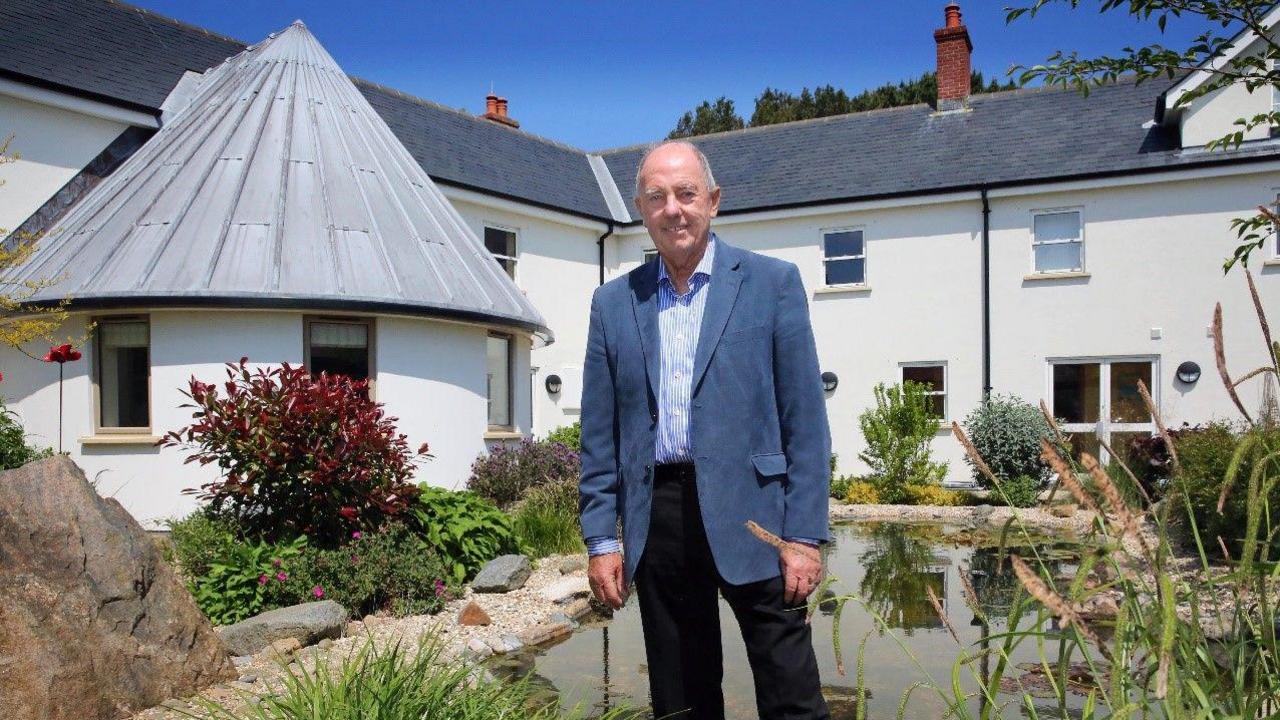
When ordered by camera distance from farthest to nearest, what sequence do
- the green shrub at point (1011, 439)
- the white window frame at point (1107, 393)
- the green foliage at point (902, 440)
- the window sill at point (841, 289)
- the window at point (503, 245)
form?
the window sill at point (841, 289) → the window at point (503, 245) → the white window frame at point (1107, 393) → the green foliage at point (902, 440) → the green shrub at point (1011, 439)

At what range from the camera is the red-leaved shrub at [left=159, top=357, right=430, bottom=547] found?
256 inches

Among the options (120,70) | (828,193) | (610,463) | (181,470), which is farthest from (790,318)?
(828,193)

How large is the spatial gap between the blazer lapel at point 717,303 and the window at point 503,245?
13673 mm

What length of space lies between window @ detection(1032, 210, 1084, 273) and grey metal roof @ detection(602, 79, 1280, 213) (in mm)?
765

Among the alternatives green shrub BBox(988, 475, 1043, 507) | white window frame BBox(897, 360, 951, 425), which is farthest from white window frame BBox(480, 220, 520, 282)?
green shrub BBox(988, 475, 1043, 507)

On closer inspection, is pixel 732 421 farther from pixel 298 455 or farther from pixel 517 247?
pixel 517 247

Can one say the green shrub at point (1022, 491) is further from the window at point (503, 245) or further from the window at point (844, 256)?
the window at point (503, 245)

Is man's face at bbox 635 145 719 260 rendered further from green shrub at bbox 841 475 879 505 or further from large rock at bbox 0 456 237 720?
green shrub at bbox 841 475 879 505

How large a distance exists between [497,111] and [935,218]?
32.0 ft

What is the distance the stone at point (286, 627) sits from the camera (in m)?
5.44

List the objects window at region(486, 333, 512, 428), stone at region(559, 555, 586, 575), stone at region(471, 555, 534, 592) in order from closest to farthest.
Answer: stone at region(471, 555, 534, 592)
stone at region(559, 555, 586, 575)
window at region(486, 333, 512, 428)

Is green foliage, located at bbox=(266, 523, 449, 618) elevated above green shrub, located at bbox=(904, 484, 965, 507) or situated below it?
above

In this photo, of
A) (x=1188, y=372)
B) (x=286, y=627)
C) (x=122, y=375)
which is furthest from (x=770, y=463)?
(x=1188, y=372)

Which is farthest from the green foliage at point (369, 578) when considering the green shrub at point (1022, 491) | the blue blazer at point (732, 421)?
the green shrub at point (1022, 491)
